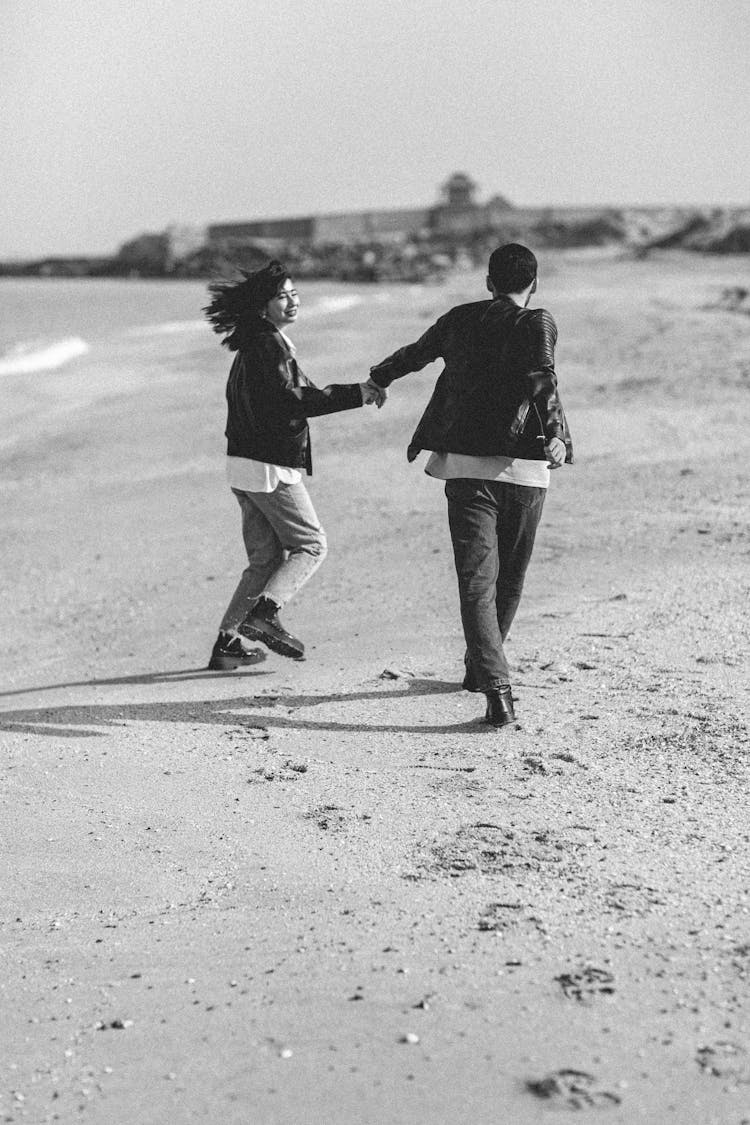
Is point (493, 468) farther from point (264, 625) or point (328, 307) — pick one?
point (328, 307)

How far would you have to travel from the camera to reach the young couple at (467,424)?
5.28 m

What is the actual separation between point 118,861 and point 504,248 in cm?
263

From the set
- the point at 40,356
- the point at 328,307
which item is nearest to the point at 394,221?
the point at 328,307

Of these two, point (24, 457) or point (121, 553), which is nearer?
point (121, 553)

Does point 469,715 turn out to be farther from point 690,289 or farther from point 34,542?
point 690,289

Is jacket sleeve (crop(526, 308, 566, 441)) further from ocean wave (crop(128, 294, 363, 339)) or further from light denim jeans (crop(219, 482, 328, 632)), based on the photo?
ocean wave (crop(128, 294, 363, 339))

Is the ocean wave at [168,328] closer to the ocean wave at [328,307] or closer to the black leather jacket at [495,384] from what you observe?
the ocean wave at [328,307]

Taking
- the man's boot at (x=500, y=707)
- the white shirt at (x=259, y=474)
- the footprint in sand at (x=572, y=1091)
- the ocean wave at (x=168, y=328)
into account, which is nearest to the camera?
the footprint in sand at (x=572, y=1091)

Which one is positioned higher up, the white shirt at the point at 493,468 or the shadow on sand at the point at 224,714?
the white shirt at the point at 493,468

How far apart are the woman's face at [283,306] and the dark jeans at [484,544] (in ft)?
3.56

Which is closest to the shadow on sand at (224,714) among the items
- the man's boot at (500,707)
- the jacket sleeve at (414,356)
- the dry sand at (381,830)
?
the dry sand at (381,830)

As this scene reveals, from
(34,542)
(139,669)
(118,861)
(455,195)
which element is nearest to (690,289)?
(34,542)

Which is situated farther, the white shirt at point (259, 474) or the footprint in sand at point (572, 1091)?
the white shirt at point (259, 474)

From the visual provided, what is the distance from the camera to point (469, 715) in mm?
5594
